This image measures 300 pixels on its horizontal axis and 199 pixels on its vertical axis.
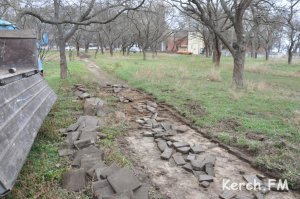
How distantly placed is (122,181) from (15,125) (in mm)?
1506

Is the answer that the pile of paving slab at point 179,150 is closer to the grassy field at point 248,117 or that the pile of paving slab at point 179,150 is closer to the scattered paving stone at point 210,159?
the scattered paving stone at point 210,159

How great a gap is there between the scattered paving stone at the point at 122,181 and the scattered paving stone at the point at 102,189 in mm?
68

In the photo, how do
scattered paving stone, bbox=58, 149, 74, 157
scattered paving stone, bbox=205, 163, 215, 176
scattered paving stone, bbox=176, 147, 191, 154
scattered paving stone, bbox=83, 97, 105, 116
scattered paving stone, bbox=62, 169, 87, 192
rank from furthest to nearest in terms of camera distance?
scattered paving stone, bbox=83, 97, 105, 116
scattered paving stone, bbox=176, 147, 191, 154
scattered paving stone, bbox=58, 149, 74, 157
scattered paving stone, bbox=205, 163, 215, 176
scattered paving stone, bbox=62, 169, 87, 192

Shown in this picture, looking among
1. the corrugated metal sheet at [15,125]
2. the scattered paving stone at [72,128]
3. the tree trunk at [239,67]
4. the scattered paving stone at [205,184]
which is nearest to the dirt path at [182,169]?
the scattered paving stone at [205,184]

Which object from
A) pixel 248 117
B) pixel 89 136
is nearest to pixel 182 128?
pixel 248 117

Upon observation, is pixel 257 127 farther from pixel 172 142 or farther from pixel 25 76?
pixel 25 76

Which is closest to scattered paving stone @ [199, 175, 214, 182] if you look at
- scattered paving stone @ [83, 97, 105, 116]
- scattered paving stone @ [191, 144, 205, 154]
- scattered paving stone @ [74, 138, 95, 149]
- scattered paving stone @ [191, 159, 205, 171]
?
scattered paving stone @ [191, 159, 205, 171]

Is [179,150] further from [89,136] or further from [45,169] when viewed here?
[45,169]

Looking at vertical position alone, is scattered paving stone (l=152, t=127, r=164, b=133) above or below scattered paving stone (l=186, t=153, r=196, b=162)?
above

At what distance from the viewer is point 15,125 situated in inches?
144

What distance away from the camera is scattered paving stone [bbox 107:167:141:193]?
4088 millimetres

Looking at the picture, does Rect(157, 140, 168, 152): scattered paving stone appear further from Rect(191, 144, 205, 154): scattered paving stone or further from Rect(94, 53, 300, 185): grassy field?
Rect(94, 53, 300, 185): grassy field

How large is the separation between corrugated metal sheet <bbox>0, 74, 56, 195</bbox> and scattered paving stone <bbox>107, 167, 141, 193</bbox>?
1147mm

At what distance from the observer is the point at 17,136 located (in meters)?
3.54
